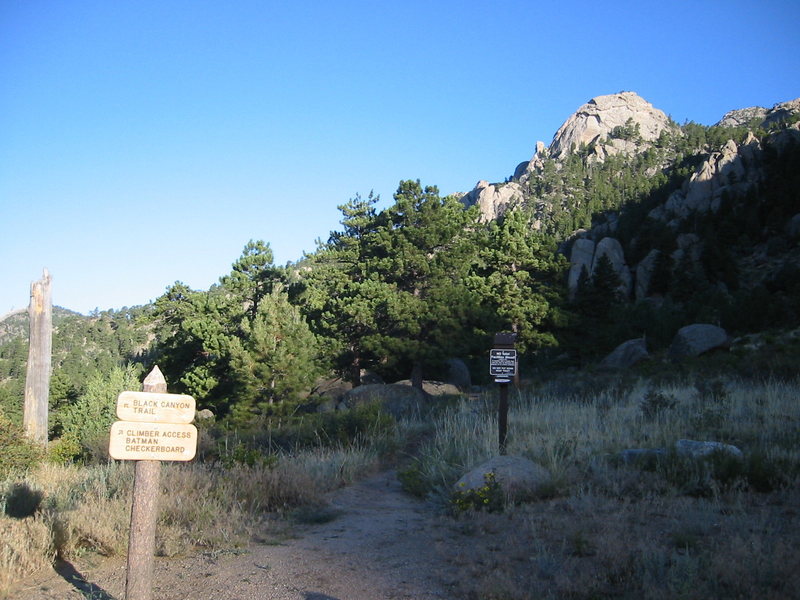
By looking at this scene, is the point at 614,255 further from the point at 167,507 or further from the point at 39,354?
the point at 167,507

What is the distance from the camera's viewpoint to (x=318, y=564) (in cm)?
559

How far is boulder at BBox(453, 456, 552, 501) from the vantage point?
23.5 ft

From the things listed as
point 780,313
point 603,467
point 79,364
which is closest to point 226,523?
point 603,467

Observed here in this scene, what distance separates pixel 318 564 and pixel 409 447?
22.4 ft

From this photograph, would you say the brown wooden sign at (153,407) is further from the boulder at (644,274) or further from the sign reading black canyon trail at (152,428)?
the boulder at (644,274)

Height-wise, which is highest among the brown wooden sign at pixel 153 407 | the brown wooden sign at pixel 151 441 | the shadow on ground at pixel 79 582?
the brown wooden sign at pixel 153 407

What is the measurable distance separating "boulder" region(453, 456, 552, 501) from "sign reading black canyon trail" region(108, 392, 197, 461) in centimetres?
397

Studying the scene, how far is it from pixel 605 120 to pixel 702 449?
17132 cm

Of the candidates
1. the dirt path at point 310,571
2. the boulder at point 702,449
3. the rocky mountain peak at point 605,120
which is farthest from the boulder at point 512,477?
the rocky mountain peak at point 605,120

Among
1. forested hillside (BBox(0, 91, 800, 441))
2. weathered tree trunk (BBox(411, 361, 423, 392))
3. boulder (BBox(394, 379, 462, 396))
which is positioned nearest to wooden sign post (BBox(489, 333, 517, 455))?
forested hillside (BBox(0, 91, 800, 441))

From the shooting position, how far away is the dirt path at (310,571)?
4.89 metres

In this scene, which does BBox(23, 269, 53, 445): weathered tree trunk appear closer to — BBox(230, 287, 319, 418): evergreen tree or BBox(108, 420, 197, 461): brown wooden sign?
BBox(230, 287, 319, 418): evergreen tree

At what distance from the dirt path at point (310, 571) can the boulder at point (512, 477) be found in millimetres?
689

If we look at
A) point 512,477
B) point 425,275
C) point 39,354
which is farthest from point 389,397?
point 512,477
